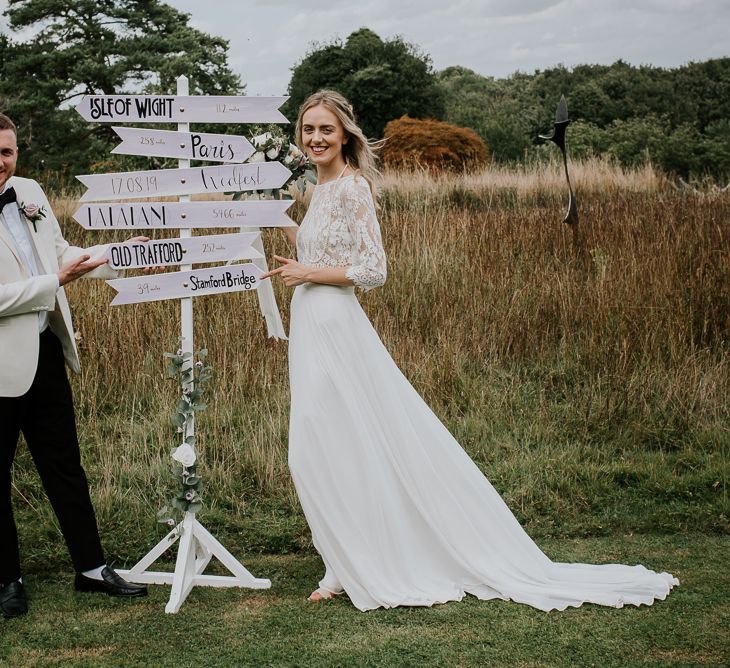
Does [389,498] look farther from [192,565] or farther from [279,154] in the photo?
[279,154]

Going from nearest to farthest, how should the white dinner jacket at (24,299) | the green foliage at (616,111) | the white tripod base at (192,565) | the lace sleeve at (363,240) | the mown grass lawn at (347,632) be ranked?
the mown grass lawn at (347,632) < the white dinner jacket at (24,299) < the lace sleeve at (363,240) < the white tripod base at (192,565) < the green foliage at (616,111)

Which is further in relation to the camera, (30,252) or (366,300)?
(366,300)

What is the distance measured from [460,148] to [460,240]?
1008cm

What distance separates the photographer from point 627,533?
4629 mm

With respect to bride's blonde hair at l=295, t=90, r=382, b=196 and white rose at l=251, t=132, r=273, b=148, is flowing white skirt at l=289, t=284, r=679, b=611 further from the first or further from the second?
white rose at l=251, t=132, r=273, b=148

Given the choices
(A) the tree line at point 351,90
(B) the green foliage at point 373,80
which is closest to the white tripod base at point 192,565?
(A) the tree line at point 351,90

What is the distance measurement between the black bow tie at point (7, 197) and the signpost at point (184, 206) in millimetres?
264

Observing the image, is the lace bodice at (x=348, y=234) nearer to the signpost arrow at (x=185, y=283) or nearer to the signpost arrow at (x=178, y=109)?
the signpost arrow at (x=185, y=283)

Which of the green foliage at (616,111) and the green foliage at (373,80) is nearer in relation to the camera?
the green foliage at (616,111)

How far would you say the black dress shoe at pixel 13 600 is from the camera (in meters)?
3.60

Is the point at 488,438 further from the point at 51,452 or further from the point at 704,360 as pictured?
the point at 51,452

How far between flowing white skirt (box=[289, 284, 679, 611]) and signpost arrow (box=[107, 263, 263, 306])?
26cm

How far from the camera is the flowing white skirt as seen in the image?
3666 millimetres

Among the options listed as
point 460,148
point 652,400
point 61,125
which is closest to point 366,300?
point 652,400
